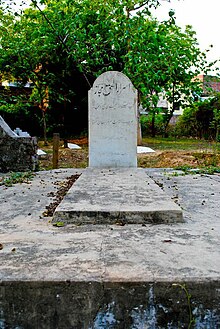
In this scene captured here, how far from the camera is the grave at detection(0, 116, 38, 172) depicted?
5836 millimetres

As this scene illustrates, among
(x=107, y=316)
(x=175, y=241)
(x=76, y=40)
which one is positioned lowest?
(x=107, y=316)

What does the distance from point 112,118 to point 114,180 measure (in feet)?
6.21

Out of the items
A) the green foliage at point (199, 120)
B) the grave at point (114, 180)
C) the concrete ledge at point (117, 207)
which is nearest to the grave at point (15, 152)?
the grave at point (114, 180)

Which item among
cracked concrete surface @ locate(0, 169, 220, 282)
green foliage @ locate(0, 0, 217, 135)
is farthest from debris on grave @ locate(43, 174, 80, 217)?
green foliage @ locate(0, 0, 217, 135)

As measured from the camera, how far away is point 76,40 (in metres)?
7.71

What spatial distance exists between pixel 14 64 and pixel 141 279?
11.8 m

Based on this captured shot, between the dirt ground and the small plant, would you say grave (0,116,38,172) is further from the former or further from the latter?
the dirt ground

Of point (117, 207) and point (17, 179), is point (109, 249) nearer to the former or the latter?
point (117, 207)

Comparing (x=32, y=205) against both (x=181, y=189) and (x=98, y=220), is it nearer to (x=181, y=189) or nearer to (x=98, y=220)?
(x=98, y=220)

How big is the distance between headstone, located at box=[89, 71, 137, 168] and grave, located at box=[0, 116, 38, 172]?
1043 millimetres

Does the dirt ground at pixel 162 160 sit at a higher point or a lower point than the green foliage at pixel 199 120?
lower

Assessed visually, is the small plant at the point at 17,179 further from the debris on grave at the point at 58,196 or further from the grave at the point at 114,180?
the grave at the point at 114,180

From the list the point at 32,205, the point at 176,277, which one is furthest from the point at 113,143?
the point at 176,277

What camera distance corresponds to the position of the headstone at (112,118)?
562cm
